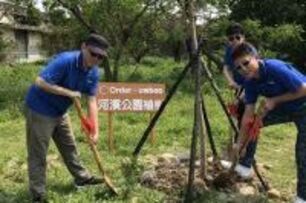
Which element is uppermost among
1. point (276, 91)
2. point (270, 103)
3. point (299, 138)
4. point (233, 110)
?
point (276, 91)

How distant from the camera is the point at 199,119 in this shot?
691 centimetres

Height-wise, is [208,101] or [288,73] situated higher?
[288,73]

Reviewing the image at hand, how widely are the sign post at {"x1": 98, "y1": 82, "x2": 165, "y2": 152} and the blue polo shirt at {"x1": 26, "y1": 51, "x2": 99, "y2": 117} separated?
3.10 meters

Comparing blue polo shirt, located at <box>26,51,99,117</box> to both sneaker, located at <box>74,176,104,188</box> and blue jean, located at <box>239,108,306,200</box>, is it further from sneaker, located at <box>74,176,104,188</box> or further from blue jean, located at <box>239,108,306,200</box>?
blue jean, located at <box>239,108,306,200</box>

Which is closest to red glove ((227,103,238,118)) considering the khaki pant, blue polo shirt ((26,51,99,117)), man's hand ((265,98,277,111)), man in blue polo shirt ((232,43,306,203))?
man in blue polo shirt ((232,43,306,203))

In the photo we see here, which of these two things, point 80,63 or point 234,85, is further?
point 234,85

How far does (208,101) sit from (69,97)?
30.8 ft

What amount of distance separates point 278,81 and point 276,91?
0.11 meters

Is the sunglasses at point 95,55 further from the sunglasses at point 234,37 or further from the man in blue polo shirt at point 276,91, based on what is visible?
the sunglasses at point 234,37

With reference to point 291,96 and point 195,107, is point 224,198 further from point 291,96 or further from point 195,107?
point 291,96

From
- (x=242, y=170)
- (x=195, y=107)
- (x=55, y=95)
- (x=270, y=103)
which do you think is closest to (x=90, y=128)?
(x=55, y=95)

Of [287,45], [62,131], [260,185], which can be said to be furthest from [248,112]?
[287,45]

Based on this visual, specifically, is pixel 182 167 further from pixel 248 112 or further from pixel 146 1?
pixel 146 1

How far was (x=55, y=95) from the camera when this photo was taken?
20.7 ft
